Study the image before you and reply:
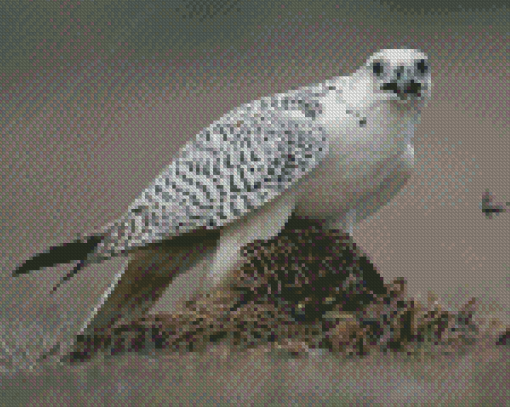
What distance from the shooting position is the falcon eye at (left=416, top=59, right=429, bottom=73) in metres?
3.72

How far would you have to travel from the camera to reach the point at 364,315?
3.56 metres

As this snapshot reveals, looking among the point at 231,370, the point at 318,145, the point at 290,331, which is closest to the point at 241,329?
the point at 290,331

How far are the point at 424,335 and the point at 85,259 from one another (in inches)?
44.0

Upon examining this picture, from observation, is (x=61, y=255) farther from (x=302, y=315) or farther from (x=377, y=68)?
(x=377, y=68)

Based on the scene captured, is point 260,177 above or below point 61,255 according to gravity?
above

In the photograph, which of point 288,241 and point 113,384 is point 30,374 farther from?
point 288,241

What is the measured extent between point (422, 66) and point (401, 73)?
81 millimetres

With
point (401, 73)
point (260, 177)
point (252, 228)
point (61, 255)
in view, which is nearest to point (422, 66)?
point (401, 73)

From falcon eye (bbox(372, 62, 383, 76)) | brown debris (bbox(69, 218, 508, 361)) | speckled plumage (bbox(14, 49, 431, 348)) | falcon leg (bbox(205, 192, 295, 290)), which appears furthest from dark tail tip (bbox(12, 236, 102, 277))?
falcon eye (bbox(372, 62, 383, 76))

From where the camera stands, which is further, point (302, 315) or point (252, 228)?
point (252, 228)

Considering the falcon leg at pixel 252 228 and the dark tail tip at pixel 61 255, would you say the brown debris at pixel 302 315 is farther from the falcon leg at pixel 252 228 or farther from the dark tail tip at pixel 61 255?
the dark tail tip at pixel 61 255

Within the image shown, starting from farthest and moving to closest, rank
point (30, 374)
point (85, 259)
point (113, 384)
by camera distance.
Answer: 1. point (85, 259)
2. point (30, 374)
3. point (113, 384)

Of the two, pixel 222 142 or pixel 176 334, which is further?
pixel 222 142

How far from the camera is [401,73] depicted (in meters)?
3.70
